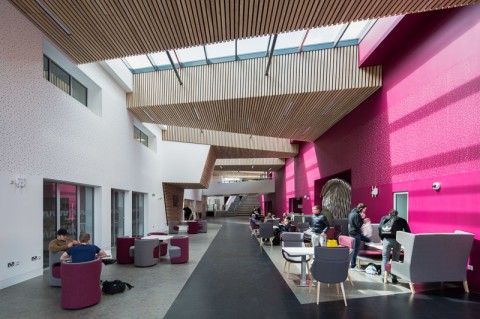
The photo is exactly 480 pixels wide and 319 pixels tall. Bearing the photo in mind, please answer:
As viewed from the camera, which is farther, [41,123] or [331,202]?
[331,202]

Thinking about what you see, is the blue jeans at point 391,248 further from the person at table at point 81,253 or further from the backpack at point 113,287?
the person at table at point 81,253

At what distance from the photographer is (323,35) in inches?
376

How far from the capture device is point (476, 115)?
19.5 ft

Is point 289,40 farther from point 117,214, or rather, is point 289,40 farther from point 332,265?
point 117,214

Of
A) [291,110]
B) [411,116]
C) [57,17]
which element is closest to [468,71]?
[411,116]

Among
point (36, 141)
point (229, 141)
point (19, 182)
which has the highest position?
point (229, 141)

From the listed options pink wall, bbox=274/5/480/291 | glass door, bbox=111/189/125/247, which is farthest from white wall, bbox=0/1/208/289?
pink wall, bbox=274/5/480/291

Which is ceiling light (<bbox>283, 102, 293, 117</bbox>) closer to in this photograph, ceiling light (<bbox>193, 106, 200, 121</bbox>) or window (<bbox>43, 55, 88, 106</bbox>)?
ceiling light (<bbox>193, 106, 200, 121</bbox>)

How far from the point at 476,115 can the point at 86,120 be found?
891cm

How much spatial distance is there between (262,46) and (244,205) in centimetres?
3809

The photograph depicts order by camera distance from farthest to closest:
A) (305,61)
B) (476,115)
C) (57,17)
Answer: (305,61) < (57,17) < (476,115)

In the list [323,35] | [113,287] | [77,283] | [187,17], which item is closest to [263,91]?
[323,35]

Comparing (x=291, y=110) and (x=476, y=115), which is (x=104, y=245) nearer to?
(x=291, y=110)

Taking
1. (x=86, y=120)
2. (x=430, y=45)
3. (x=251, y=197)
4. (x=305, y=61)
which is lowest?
(x=251, y=197)
